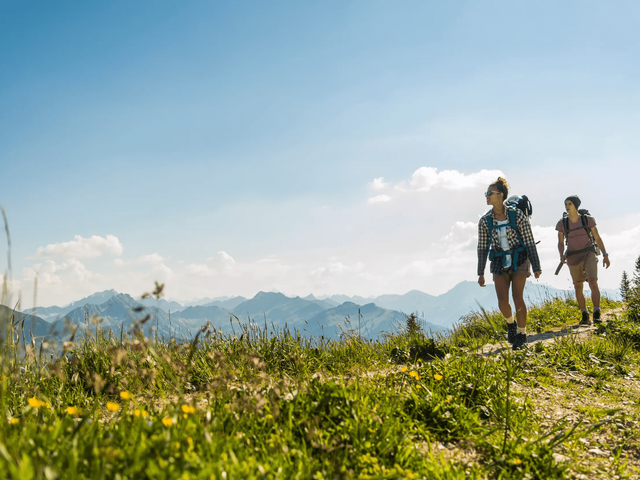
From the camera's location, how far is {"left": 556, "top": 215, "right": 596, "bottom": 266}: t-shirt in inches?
341

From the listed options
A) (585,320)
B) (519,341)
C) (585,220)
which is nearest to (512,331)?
(519,341)

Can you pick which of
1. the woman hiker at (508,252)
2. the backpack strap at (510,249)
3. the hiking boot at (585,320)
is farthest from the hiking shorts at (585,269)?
the backpack strap at (510,249)

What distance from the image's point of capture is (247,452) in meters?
2.22

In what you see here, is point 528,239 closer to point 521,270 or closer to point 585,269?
point 521,270

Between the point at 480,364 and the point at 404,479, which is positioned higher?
the point at 480,364

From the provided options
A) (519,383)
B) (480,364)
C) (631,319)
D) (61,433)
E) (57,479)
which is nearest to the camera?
(57,479)

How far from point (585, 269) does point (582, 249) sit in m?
0.47

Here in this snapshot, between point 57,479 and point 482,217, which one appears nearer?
point 57,479

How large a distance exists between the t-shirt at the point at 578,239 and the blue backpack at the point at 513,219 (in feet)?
8.48

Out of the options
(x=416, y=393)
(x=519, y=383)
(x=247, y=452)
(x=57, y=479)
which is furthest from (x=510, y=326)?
(x=57, y=479)

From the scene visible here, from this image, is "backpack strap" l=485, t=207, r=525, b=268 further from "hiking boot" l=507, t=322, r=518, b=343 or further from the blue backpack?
"hiking boot" l=507, t=322, r=518, b=343

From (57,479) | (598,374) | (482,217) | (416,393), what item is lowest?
(598,374)

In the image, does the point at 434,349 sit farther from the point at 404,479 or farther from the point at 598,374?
the point at 404,479

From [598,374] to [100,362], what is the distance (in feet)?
20.9
